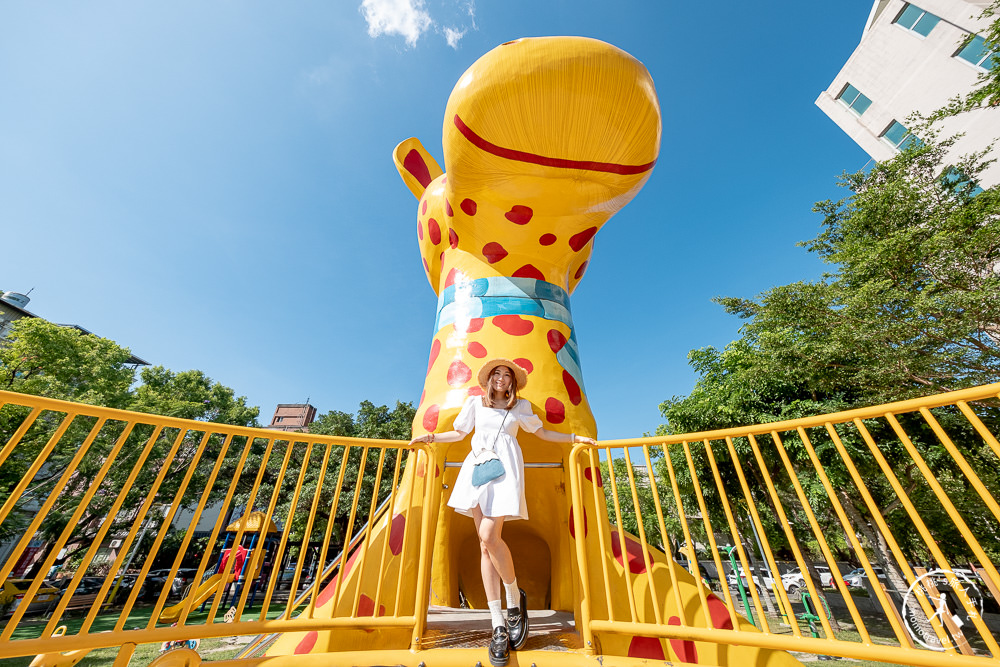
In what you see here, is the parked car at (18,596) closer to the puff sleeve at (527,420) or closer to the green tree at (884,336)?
the puff sleeve at (527,420)

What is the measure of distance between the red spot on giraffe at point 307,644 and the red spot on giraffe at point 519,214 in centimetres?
347

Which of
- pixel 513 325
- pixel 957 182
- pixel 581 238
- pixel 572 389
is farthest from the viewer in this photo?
pixel 957 182

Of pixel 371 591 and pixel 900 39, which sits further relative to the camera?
pixel 900 39

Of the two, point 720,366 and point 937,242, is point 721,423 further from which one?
point 937,242

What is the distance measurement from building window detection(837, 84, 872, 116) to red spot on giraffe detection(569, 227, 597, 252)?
24233mm

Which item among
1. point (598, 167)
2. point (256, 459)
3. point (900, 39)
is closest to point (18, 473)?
point (256, 459)

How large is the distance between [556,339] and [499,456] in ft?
5.14

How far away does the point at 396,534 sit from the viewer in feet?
10.1

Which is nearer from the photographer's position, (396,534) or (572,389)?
(396,534)

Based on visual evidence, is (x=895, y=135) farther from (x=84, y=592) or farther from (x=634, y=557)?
(x=84, y=592)

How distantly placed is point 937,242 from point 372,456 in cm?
1814

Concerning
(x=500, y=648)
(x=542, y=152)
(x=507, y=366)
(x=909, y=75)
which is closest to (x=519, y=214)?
(x=542, y=152)

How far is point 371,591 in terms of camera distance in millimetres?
2871

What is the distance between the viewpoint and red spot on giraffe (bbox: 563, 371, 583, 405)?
3.58 m
